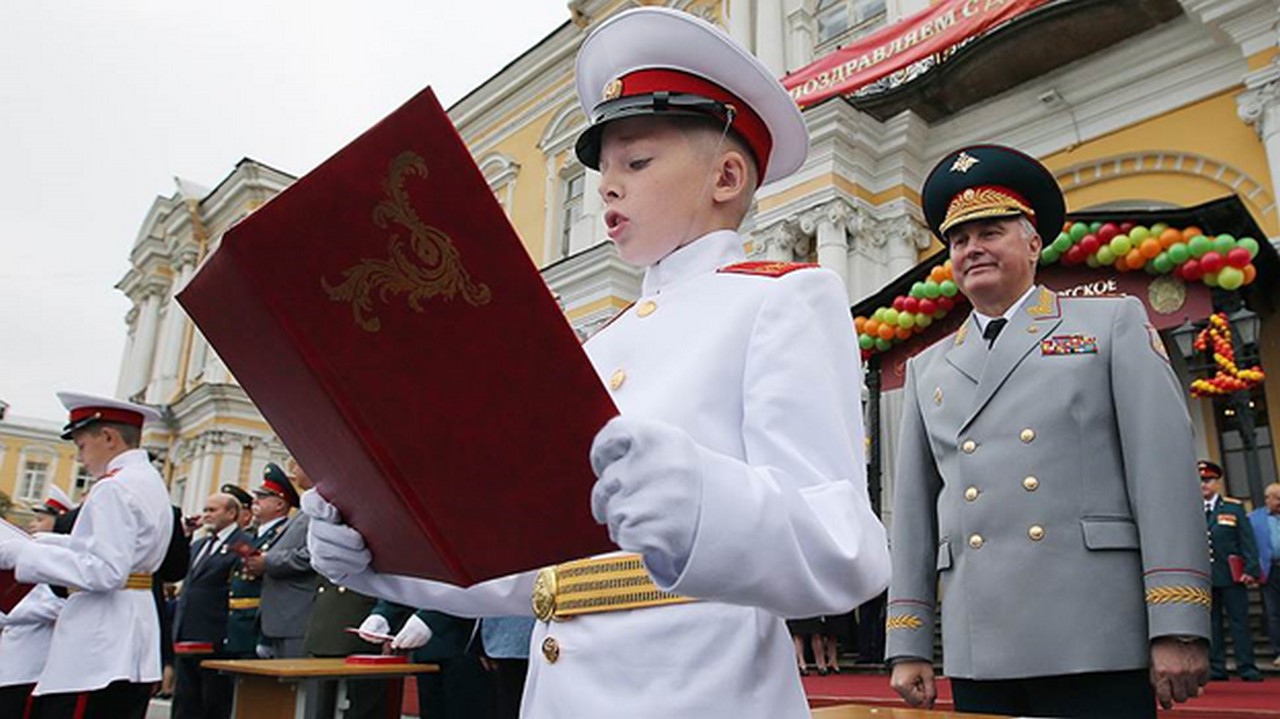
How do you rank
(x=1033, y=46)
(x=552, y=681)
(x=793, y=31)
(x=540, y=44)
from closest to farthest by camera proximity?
(x=552, y=681), (x=1033, y=46), (x=793, y=31), (x=540, y=44)

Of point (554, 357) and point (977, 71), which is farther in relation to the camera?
point (977, 71)

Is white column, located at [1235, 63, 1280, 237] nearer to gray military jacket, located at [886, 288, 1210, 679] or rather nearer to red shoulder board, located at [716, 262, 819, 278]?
gray military jacket, located at [886, 288, 1210, 679]

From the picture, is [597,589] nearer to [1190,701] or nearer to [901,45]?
[1190,701]

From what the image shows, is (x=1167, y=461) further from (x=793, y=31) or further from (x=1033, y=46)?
(x=793, y=31)

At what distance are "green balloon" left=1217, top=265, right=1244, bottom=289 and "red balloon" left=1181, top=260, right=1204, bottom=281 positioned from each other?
5.4 inches

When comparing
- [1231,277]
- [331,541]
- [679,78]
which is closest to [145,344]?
[1231,277]

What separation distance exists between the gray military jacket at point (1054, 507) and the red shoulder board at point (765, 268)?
1.16 m

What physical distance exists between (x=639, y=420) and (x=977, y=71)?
1029 centimetres

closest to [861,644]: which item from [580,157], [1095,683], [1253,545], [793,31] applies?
[1253,545]

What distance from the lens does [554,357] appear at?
1.02 metres

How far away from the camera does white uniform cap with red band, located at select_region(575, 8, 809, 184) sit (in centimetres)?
152

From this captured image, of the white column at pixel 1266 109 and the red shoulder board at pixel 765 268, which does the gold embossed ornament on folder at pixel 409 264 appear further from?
the white column at pixel 1266 109

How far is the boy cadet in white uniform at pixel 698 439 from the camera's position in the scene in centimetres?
95

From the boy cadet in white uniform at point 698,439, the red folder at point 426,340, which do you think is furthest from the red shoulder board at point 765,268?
the red folder at point 426,340
